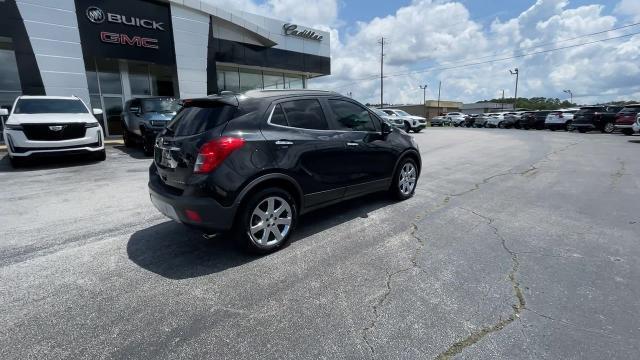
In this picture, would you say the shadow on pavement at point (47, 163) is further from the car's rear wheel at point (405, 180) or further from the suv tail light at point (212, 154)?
the car's rear wheel at point (405, 180)

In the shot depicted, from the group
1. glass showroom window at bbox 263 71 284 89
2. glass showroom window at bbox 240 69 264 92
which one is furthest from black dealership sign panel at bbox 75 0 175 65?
glass showroom window at bbox 263 71 284 89

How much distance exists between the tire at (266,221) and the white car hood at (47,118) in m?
7.72

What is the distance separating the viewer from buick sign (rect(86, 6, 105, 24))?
1448cm

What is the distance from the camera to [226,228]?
3.30 meters

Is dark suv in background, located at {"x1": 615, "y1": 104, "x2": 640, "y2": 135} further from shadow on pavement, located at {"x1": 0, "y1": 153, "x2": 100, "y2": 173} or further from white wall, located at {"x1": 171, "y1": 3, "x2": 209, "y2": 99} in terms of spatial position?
shadow on pavement, located at {"x1": 0, "y1": 153, "x2": 100, "y2": 173}

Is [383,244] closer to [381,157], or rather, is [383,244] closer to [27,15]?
[381,157]

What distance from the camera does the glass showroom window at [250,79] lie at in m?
Result: 22.1

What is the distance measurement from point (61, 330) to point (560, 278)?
4.09 m

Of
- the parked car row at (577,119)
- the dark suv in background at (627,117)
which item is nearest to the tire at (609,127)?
the parked car row at (577,119)

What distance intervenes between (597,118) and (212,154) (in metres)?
26.2

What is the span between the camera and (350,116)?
465 centimetres

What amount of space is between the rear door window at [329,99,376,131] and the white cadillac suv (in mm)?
7605

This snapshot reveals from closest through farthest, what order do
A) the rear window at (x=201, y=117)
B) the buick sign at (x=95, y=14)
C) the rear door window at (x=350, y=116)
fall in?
the rear window at (x=201, y=117), the rear door window at (x=350, y=116), the buick sign at (x=95, y=14)

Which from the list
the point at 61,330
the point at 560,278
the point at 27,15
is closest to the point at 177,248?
the point at 61,330
